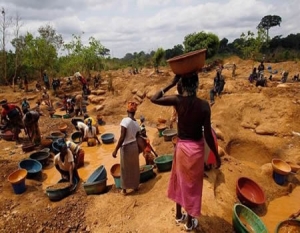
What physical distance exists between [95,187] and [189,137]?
8.93 feet

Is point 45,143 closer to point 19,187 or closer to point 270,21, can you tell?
point 19,187

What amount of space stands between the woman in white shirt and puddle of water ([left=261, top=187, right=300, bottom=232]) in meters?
2.63

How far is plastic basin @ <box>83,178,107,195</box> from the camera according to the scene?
4.63 metres

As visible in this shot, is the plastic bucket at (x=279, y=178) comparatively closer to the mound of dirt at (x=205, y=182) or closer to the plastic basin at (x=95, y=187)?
the mound of dirt at (x=205, y=182)

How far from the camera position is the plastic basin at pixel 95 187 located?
182 inches

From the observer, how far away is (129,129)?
405cm

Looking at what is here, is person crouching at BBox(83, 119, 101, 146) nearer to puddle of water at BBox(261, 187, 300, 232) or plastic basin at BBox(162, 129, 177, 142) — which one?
plastic basin at BBox(162, 129, 177, 142)

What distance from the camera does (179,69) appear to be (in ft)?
8.22

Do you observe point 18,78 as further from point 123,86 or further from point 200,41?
point 200,41

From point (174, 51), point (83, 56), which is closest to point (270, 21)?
point (174, 51)

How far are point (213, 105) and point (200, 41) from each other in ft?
56.1

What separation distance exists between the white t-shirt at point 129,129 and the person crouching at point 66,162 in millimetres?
1379

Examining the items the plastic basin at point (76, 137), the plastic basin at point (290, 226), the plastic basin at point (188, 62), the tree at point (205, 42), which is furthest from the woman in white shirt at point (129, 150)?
the tree at point (205, 42)

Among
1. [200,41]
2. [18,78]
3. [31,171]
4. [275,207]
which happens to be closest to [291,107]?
[275,207]
